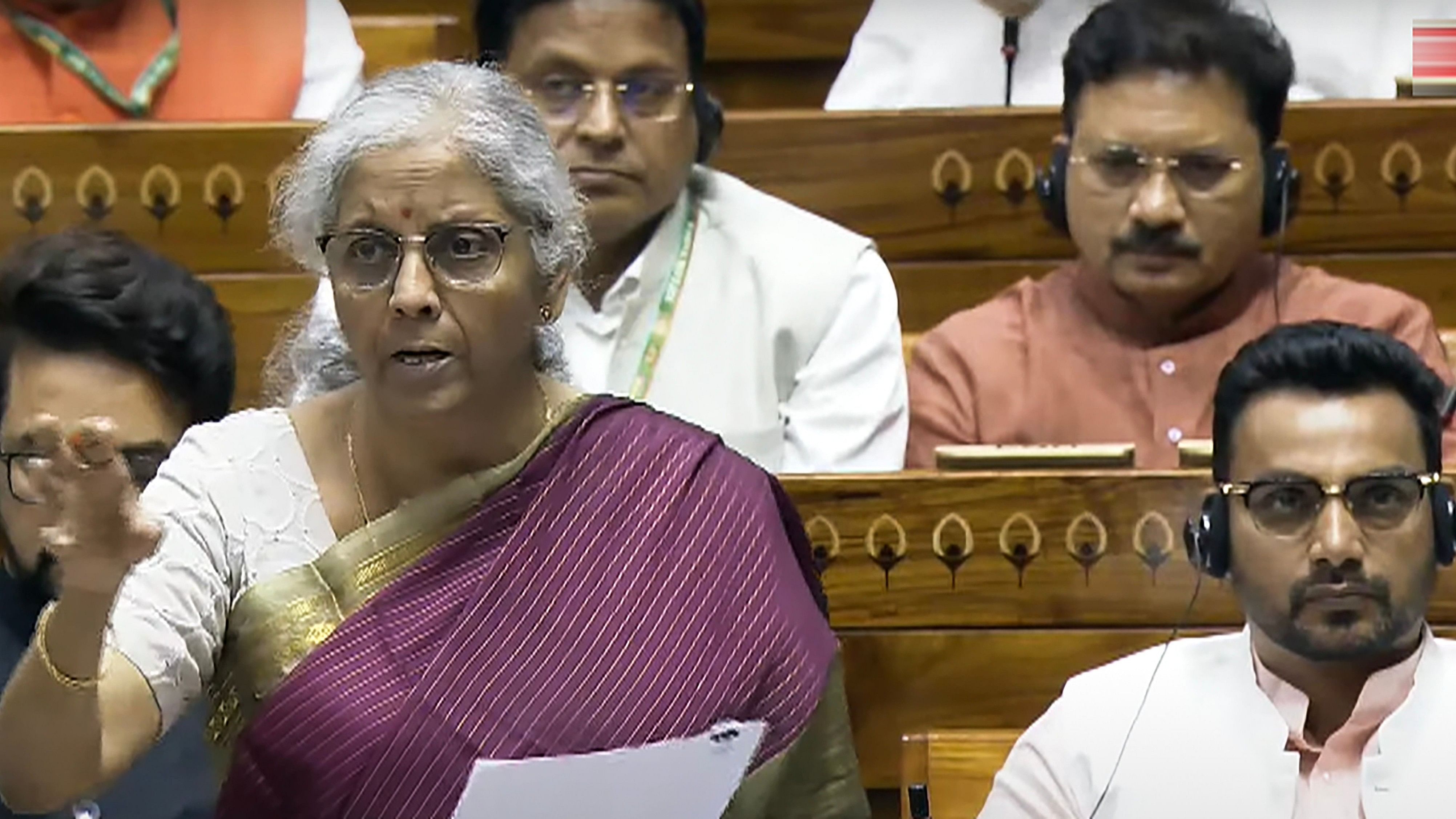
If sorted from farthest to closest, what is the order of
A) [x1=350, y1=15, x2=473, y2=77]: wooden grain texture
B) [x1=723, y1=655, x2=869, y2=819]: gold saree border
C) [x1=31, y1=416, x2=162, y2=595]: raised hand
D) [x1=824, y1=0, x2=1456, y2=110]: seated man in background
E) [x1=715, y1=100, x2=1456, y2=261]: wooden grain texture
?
[x1=350, y1=15, x2=473, y2=77]: wooden grain texture
[x1=824, y1=0, x2=1456, y2=110]: seated man in background
[x1=715, y1=100, x2=1456, y2=261]: wooden grain texture
[x1=723, y1=655, x2=869, y2=819]: gold saree border
[x1=31, y1=416, x2=162, y2=595]: raised hand

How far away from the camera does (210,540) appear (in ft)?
4.55

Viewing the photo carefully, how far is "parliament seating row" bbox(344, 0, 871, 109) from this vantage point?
261cm

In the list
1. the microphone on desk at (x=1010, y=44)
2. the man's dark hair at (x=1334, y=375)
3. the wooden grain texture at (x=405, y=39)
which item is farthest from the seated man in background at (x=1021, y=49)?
the man's dark hair at (x=1334, y=375)

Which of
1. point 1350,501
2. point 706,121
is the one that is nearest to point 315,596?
point 1350,501

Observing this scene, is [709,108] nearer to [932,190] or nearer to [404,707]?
[932,190]

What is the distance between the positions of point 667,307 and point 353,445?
65 centimetres

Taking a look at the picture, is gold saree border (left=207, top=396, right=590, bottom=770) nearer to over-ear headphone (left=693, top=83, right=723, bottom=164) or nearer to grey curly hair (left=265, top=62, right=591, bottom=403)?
grey curly hair (left=265, top=62, right=591, bottom=403)

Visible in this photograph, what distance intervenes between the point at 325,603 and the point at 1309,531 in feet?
1.76

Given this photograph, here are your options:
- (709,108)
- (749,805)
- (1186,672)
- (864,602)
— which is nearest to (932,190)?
(709,108)

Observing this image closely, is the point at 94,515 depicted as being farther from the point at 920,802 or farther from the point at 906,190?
the point at 906,190

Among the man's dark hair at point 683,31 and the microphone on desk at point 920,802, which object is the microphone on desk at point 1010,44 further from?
the microphone on desk at point 920,802

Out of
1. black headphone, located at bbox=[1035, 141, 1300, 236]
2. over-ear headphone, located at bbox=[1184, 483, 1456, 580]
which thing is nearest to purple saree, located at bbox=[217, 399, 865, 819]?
over-ear headphone, located at bbox=[1184, 483, 1456, 580]

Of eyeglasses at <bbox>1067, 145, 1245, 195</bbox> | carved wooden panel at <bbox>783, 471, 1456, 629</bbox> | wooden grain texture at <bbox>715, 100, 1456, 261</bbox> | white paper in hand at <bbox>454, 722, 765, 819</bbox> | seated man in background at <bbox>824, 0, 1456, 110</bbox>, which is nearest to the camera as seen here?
white paper in hand at <bbox>454, 722, 765, 819</bbox>

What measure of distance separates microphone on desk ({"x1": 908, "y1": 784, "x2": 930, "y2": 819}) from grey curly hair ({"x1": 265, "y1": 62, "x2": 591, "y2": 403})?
0.37m
